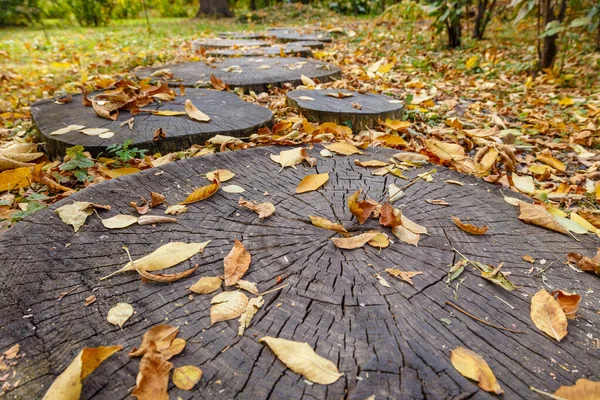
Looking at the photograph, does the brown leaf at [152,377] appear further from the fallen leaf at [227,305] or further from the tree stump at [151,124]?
the tree stump at [151,124]

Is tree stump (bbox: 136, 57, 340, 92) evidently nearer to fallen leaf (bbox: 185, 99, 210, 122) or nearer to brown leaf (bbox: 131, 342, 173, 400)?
fallen leaf (bbox: 185, 99, 210, 122)

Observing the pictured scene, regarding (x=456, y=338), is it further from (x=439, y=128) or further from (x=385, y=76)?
(x=385, y=76)

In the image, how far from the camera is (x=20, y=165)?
6.77 ft

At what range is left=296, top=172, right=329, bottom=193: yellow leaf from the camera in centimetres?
154

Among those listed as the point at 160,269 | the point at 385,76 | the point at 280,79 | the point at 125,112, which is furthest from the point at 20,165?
the point at 385,76

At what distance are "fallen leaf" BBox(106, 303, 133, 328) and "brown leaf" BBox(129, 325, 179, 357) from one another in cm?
9

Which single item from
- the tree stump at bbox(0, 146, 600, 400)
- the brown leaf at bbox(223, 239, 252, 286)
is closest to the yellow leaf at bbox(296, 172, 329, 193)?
the tree stump at bbox(0, 146, 600, 400)

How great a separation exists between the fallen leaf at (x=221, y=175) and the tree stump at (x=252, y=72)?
1.94 m

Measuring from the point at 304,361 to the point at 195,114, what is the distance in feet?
6.03

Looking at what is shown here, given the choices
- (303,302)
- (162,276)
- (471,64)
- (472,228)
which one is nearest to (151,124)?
(162,276)

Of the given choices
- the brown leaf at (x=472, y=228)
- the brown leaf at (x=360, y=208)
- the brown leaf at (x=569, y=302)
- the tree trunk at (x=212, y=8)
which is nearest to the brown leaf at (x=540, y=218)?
the brown leaf at (x=472, y=228)

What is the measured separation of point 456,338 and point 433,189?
0.78 meters

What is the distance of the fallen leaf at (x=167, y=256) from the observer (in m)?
1.11

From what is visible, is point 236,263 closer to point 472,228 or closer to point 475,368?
point 475,368
